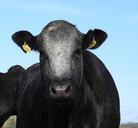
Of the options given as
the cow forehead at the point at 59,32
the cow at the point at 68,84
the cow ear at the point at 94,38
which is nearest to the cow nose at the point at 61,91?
the cow at the point at 68,84

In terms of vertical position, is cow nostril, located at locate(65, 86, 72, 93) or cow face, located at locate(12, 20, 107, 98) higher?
cow face, located at locate(12, 20, 107, 98)

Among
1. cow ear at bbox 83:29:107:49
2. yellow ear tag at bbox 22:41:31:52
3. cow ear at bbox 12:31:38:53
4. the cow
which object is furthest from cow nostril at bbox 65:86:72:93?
yellow ear tag at bbox 22:41:31:52

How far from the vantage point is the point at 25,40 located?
12.5 m

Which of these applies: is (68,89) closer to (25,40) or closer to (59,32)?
(59,32)

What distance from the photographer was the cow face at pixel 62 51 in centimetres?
1104

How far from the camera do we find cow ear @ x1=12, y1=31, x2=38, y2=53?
40.8 ft

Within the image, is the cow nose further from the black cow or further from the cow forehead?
the black cow

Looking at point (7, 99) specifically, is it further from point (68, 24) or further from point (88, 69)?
point (68, 24)

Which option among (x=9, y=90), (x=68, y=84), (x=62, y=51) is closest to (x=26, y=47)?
(x=62, y=51)

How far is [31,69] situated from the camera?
16.2 m

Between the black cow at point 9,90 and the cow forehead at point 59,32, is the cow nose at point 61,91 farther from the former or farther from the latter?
the black cow at point 9,90

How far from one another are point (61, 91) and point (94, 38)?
79.0 inches

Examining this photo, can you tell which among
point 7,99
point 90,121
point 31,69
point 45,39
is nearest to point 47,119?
point 90,121

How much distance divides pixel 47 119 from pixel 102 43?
1.80 m
